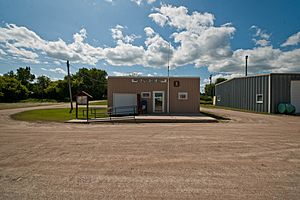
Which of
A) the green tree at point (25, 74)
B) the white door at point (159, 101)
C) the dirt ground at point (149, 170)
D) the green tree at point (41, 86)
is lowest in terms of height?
the dirt ground at point (149, 170)

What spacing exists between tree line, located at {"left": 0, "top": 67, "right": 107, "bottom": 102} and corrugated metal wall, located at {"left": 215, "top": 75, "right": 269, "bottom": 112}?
53.8 metres

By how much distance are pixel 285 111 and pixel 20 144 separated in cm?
2377

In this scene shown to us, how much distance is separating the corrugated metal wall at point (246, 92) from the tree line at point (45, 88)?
5379 centimetres

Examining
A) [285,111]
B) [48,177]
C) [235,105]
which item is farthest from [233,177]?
[235,105]

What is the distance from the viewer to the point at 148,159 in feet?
17.0

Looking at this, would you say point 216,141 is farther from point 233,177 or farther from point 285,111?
point 285,111

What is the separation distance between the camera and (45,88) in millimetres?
71125

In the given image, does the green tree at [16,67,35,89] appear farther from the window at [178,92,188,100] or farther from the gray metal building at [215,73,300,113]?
the gray metal building at [215,73,300,113]

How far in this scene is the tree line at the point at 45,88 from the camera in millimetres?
55500

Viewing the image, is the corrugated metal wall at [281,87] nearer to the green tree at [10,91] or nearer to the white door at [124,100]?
the white door at [124,100]

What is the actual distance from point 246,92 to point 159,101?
14.1 meters

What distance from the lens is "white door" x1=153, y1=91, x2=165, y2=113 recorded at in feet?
64.4

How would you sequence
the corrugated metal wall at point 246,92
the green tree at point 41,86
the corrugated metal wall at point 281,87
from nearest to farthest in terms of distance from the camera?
the corrugated metal wall at point 281,87, the corrugated metal wall at point 246,92, the green tree at point 41,86

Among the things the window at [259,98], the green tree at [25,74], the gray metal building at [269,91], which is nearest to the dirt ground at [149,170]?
the gray metal building at [269,91]
